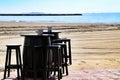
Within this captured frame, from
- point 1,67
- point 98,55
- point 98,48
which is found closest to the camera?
point 1,67

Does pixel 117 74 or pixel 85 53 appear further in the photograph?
pixel 85 53

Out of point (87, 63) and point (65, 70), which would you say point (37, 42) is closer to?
point (65, 70)

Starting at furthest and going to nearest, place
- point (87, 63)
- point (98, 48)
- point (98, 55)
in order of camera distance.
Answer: point (98, 48)
point (98, 55)
point (87, 63)

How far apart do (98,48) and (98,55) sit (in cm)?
293

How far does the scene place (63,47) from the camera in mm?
11695

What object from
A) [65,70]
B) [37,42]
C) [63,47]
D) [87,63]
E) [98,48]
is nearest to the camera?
[37,42]

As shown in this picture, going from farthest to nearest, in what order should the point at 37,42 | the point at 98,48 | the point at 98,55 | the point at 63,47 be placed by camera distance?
the point at 98,48 → the point at 98,55 → the point at 63,47 → the point at 37,42

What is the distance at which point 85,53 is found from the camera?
18547 millimetres

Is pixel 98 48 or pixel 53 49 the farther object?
pixel 98 48

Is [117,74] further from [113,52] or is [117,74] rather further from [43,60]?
[113,52]

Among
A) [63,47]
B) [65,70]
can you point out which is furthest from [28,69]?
[65,70]

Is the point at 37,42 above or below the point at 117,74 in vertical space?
above

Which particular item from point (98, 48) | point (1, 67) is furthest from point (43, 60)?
point (98, 48)

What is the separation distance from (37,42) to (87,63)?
487 centimetres
